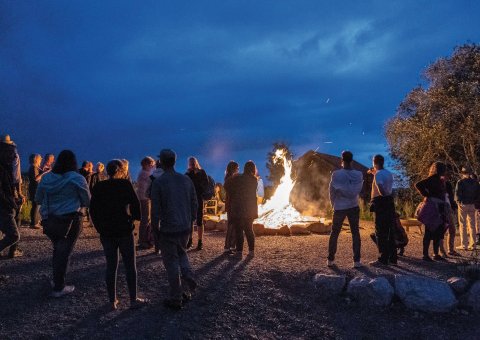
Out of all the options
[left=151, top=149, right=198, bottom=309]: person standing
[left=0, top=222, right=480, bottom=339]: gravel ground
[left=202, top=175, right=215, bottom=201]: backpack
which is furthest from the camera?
[left=202, top=175, right=215, bottom=201]: backpack

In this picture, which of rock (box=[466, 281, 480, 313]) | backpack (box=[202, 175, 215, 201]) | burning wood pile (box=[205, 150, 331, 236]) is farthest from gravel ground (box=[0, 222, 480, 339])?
burning wood pile (box=[205, 150, 331, 236])

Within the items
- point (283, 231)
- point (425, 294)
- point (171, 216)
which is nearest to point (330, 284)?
point (425, 294)

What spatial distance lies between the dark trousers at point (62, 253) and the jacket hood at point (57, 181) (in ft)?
1.57

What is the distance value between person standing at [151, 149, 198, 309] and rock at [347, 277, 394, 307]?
2605 mm

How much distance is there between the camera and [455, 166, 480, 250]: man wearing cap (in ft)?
33.1

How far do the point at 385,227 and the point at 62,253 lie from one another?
5.62 meters

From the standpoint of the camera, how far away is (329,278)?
6.81 meters

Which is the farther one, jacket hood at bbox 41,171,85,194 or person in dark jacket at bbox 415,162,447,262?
person in dark jacket at bbox 415,162,447,262

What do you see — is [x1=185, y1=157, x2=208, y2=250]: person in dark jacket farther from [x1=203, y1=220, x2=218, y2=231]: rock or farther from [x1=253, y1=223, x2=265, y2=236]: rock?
[x1=203, y1=220, x2=218, y2=231]: rock

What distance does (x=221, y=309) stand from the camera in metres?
5.92

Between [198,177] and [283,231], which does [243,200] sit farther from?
[283,231]

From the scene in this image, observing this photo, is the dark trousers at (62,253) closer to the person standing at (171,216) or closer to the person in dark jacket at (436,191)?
the person standing at (171,216)

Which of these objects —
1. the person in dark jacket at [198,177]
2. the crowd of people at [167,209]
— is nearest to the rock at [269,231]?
the crowd of people at [167,209]

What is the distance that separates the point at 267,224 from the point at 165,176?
8.56 m
